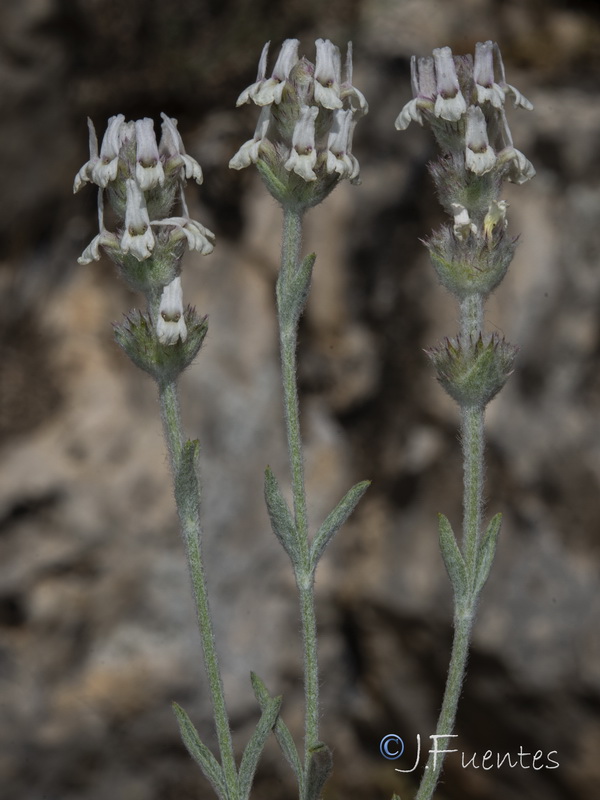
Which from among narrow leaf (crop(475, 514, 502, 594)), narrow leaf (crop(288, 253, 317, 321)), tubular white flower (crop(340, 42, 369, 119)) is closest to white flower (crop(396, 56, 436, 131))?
tubular white flower (crop(340, 42, 369, 119))

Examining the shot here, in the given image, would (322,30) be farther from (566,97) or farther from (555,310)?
(555,310)

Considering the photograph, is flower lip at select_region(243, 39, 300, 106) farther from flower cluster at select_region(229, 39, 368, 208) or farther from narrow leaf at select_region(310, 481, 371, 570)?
narrow leaf at select_region(310, 481, 371, 570)

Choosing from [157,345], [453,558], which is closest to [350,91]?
[157,345]

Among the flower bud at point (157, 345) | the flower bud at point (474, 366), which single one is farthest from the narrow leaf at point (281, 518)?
the flower bud at point (474, 366)

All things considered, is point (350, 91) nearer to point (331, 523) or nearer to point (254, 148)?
point (254, 148)

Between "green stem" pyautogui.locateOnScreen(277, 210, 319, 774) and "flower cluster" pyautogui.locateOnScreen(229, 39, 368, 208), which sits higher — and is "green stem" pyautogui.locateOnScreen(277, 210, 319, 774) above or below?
below

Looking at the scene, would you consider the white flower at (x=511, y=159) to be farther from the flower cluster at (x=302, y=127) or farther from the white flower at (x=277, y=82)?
the white flower at (x=277, y=82)
